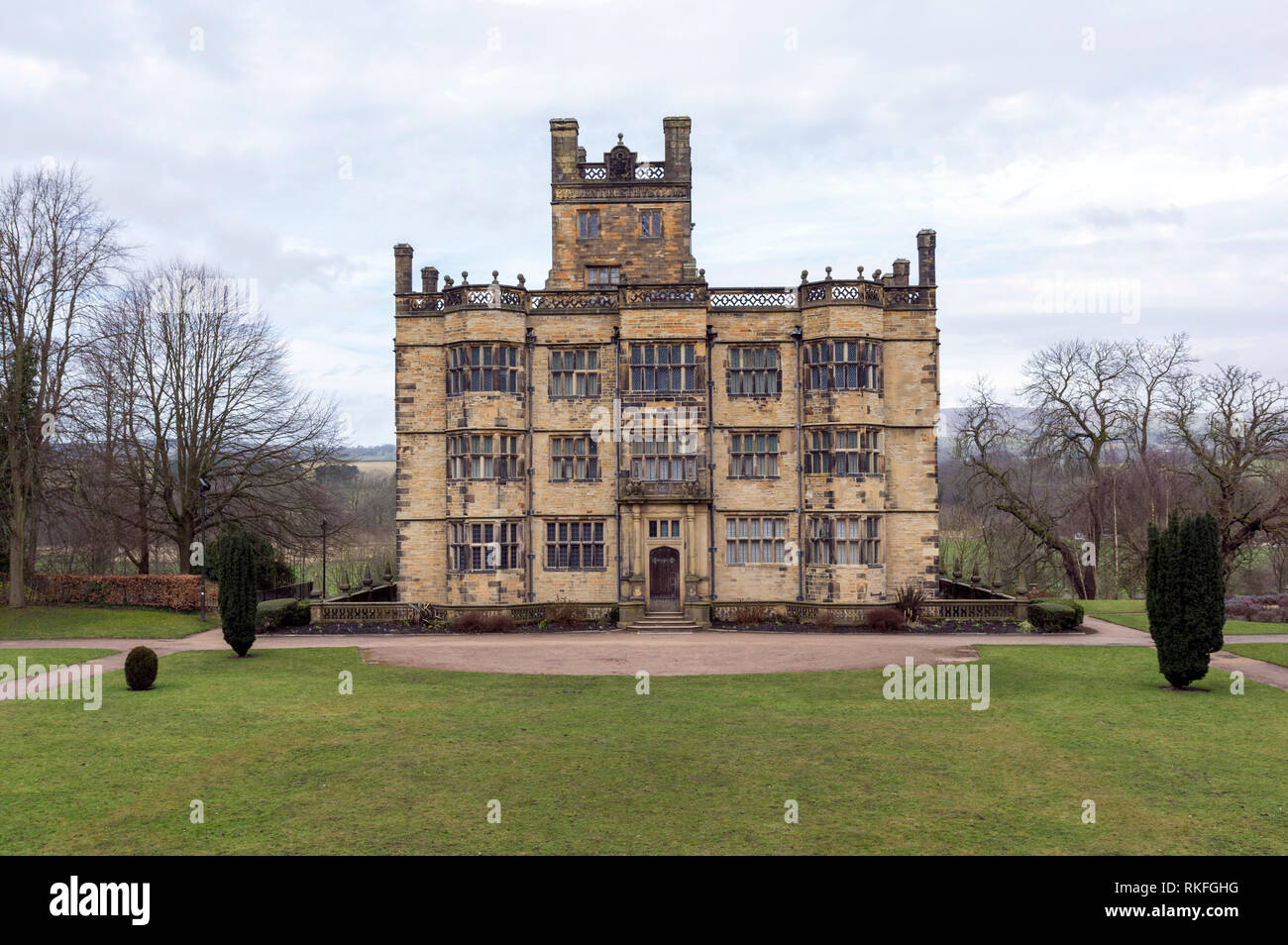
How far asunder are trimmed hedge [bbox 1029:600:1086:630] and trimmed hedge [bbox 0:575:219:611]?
36.4 metres

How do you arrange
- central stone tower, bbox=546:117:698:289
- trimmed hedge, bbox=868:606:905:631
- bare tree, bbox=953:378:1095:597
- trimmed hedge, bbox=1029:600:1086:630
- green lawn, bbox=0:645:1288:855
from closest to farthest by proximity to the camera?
1. green lawn, bbox=0:645:1288:855
2. trimmed hedge, bbox=1029:600:1086:630
3. trimmed hedge, bbox=868:606:905:631
4. central stone tower, bbox=546:117:698:289
5. bare tree, bbox=953:378:1095:597

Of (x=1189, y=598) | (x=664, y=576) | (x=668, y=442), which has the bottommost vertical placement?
(x=664, y=576)

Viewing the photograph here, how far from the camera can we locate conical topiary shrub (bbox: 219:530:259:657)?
28562mm

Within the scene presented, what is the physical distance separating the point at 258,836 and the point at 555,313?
31.2 metres

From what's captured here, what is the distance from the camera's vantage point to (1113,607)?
42.7 meters

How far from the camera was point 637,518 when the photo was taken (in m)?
39.8

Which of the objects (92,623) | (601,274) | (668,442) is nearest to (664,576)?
(668,442)

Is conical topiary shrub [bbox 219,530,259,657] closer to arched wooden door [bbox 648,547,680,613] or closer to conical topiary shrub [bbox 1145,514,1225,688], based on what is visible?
arched wooden door [bbox 648,547,680,613]

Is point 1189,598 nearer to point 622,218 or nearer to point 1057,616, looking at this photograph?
point 1057,616

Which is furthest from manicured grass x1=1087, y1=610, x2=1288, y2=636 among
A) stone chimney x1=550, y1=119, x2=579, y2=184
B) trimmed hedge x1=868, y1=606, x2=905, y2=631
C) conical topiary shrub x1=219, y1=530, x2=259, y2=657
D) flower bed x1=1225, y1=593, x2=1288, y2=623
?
stone chimney x1=550, y1=119, x2=579, y2=184

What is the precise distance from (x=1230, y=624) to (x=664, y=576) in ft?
73.9

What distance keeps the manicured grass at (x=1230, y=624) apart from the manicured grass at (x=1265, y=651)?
342 cm

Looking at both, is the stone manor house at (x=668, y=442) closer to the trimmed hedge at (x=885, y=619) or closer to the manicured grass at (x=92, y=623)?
the trimmed hedge at (x=885, y=619)
